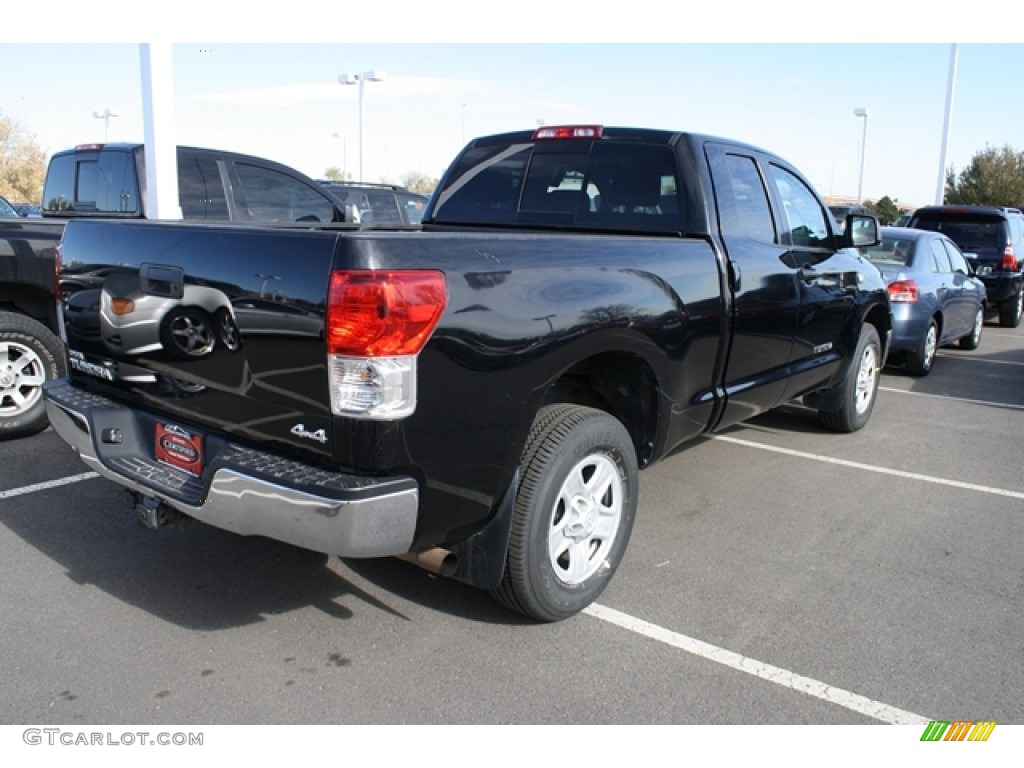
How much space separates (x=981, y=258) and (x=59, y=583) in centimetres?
1384

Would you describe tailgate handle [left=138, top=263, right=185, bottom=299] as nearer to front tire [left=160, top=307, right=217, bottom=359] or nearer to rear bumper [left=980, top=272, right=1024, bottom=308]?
front tire [left=160, top=307, right=217, bottom=359]

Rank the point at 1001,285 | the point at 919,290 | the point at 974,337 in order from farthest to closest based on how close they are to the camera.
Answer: the point at 1001,285 < the point at 974,337 < the point at 919,290

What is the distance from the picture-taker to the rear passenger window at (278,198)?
24.8 feet

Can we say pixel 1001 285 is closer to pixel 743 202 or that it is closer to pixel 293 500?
pixel 743 202

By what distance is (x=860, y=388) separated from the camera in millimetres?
6613

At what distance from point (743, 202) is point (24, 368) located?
188 inches

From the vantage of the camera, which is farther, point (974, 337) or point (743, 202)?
point (974, 337)

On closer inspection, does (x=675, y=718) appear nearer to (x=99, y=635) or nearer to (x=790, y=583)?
(x=790, y=583)

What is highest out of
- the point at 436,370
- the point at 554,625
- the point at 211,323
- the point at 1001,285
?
the point at 211,323

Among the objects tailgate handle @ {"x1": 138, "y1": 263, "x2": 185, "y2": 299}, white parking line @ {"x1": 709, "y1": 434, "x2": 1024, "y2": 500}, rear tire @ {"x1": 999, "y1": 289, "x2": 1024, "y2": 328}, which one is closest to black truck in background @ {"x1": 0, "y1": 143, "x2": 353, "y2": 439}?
tailgate handle @ {"x1": 138, "y1": 263, "x2": 185, "y2": 299}

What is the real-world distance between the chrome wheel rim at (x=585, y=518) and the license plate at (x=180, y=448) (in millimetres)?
1331

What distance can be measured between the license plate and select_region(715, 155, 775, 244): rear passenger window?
9.17 ft

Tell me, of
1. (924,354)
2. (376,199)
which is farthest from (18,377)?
(376,199)

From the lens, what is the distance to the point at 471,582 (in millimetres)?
3164
